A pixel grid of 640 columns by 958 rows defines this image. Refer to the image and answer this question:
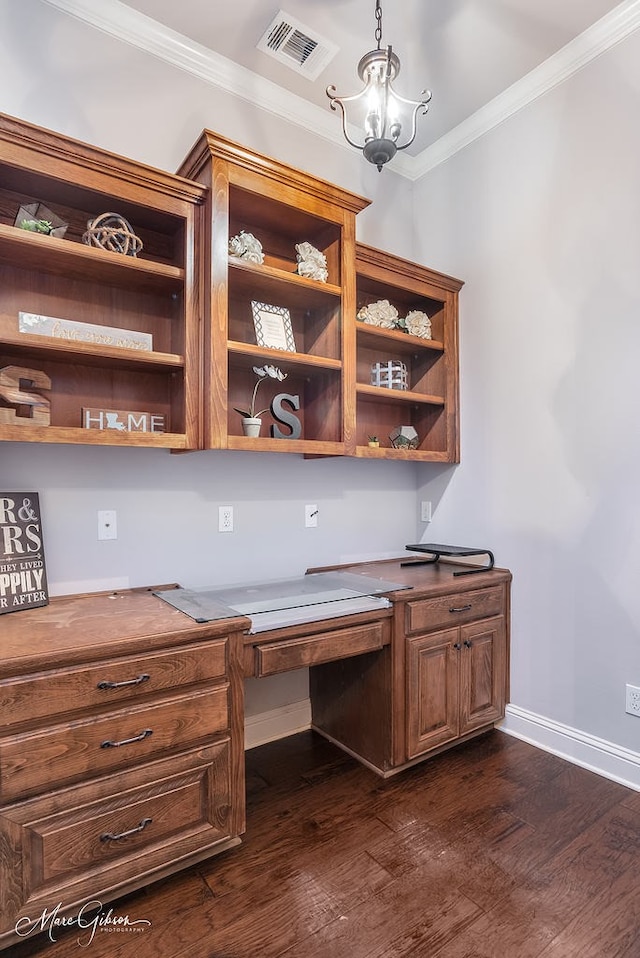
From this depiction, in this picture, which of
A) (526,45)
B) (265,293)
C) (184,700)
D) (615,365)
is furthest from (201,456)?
(526,45)

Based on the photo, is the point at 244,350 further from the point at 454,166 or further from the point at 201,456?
the point at 454,166

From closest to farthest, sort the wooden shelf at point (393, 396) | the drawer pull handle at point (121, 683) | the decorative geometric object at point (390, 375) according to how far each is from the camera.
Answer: the drawer pull handle at point (121, 683), the wooden shelf at point (393, 396), the decorative geometric object at point (390, 375)

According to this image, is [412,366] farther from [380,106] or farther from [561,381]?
[380,106]

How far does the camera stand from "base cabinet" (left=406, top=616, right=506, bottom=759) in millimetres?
2127

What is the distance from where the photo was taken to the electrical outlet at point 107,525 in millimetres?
1965

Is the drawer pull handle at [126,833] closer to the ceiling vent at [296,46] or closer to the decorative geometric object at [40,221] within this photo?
the decorative geometric object at [40,221]

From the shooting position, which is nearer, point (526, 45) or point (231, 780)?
point (231, 780)

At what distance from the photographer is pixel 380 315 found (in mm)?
2566

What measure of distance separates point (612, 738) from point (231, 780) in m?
1.60

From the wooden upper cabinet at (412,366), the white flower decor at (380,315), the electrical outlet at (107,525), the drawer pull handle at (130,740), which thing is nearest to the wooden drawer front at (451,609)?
the wooden upper cabinet at (412,366)

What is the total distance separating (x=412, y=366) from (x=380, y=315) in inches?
18.7

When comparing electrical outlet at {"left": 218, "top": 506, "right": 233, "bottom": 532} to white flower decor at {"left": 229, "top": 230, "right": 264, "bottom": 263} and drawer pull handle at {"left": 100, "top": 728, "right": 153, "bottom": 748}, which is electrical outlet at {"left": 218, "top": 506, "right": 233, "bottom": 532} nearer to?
drawer pull handle at {"left": 100, "top": 728, "right": 153, "bottom": 748}

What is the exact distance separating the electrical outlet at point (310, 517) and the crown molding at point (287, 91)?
196 centimetres

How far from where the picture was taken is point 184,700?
153 cm
